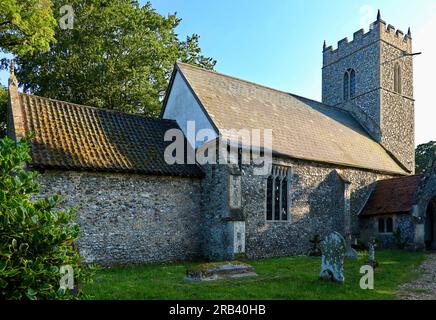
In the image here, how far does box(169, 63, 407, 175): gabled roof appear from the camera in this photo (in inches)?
Answer: 720

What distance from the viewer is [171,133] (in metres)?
18.2

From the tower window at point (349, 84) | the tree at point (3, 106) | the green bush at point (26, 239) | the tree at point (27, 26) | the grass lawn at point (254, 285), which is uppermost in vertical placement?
the tower window at point (349, 84)

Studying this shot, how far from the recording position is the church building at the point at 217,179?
13.9 metres

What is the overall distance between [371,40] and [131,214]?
22764 mm

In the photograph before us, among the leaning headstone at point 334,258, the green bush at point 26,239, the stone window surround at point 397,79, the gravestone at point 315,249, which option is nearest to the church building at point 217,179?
the gravestone at point 315,249

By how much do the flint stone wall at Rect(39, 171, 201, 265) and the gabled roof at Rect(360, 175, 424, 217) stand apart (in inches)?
410

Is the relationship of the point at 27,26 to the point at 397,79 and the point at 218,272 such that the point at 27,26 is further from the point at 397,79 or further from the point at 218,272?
the point at 397,79

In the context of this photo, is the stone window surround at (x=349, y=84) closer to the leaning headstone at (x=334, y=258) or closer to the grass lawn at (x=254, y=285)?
the grass lawn at (x=254, y=285)

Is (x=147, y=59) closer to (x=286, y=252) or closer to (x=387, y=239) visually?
(x=286, y=252)

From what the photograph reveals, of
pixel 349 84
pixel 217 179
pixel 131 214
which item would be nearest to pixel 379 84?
pixel 349 84

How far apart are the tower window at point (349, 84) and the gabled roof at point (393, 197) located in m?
9.48

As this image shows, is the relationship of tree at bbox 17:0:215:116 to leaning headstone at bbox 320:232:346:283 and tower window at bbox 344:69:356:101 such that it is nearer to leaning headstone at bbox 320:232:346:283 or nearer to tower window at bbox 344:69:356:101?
tower window at bbox 344:69:356:101
